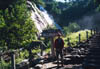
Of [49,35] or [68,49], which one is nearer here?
[49,35]

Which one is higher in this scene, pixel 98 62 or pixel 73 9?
pixel 73 9

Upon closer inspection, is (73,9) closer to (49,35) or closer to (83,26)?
(83,26)

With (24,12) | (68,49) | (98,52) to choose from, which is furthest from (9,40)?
(98,52)

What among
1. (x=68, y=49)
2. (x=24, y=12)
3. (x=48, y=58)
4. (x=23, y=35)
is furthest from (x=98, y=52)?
(x=24, y=12)

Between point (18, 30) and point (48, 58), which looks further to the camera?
point (18, 30)

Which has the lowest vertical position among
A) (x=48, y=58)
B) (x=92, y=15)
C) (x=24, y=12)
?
(x=48, y=58)

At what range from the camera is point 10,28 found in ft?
48.4

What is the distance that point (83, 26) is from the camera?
57406 mm

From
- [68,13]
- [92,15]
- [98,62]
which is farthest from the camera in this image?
[68,13]

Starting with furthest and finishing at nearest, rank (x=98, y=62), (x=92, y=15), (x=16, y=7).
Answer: (x=92, y=15), (x=16, y=7), (x=98, y=62)

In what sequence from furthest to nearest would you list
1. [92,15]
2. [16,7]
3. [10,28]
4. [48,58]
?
1. [92,15]
2. [16,7]
3. [10,28]
4. [48,58]

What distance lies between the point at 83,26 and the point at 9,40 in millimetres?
45211

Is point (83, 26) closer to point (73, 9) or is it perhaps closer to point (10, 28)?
point (73, 9)

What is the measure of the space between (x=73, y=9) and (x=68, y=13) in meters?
2.37
